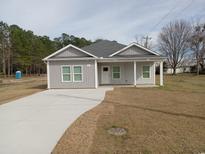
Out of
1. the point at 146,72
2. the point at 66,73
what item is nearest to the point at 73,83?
the point at 66,73

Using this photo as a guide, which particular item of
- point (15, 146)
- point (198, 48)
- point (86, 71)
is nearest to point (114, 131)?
point (15, 146)

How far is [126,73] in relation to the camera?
18.9 metres

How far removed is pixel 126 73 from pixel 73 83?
5600 millimetres

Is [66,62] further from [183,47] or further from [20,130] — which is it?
[183,47]

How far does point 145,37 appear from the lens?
54.1 m

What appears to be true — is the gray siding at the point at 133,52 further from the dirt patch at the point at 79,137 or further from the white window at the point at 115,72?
the dirt patch at the point at 79,137

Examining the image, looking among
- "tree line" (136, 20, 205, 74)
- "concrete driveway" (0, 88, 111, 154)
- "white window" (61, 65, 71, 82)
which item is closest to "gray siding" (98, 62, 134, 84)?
"white window" (61, 65, 71, 82)

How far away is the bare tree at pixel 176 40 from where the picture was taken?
1829 inches

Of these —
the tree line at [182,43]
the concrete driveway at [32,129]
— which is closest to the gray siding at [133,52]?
the concrete driveway at [32,129]

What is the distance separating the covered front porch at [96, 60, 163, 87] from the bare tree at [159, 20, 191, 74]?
1258 inches

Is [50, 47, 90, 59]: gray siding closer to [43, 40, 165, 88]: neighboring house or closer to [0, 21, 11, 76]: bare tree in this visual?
[43, 40, 165, 88]: neighboring house

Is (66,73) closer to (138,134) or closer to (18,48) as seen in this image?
(138,134)

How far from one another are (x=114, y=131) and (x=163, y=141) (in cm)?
137

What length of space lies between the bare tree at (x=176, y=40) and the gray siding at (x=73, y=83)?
37.0 meters
